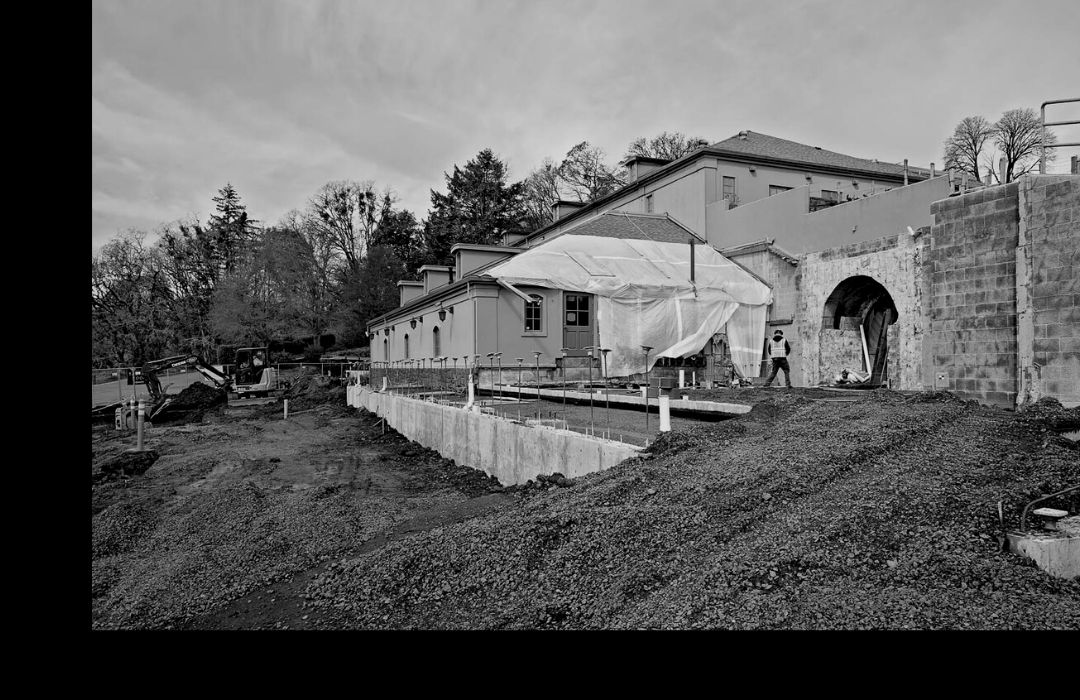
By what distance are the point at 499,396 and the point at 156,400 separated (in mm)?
14469

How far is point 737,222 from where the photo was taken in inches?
765

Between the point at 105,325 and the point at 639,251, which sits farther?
the point at 639,251

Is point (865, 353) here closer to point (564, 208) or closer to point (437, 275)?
point (564, 208)

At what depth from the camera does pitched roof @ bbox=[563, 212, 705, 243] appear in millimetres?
19484

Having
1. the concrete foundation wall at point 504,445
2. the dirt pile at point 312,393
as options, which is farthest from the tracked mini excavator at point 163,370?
the concrete foundation wall at point 504,445

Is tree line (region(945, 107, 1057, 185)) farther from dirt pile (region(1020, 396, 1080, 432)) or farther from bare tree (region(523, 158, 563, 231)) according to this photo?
bare tree (region(523, 158, 563, 231))

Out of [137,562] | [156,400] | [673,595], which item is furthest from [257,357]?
[673,595]

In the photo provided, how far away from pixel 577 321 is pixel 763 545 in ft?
45.3

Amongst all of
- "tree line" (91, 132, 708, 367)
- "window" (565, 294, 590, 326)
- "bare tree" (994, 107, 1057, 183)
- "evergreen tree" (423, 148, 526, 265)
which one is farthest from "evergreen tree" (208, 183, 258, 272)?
"bare tree" (994, 107, 1057, 183)

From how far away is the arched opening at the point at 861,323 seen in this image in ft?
49.0

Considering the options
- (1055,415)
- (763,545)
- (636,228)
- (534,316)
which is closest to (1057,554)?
(763,545)

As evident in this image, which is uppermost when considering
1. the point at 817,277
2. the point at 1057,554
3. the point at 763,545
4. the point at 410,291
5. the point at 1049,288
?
the point at 410,291

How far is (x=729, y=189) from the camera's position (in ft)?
69.9
